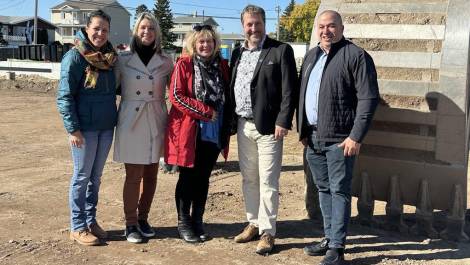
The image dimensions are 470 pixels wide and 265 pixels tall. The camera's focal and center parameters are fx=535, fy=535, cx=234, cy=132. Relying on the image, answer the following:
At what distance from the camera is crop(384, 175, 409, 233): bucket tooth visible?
5340mm

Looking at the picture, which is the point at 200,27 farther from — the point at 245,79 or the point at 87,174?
the point at 87,174

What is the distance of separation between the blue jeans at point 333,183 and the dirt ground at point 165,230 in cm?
37

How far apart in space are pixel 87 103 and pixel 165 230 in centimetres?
161

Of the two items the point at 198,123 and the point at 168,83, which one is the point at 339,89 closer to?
the point at 198,123

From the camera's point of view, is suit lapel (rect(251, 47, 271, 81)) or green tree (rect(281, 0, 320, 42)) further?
green tree (rect(281, 0, 320, 42))

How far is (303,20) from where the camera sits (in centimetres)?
7275

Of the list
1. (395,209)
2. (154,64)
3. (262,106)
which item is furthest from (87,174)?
(395,209)

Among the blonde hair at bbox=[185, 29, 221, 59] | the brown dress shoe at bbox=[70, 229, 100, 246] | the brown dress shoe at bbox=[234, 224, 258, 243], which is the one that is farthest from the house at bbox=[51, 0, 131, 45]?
the brown dress shoe at bbox=[234, 224, 258, 243]

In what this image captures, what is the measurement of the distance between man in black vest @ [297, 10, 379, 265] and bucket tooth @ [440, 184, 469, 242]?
1311mm

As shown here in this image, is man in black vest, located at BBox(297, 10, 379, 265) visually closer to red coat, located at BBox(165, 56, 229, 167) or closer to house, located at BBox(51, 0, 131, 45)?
red coat, located at BBox(165, 56, 229, 167)

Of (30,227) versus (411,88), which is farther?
(30,227)

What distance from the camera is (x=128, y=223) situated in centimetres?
512

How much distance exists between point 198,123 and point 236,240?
1210mm

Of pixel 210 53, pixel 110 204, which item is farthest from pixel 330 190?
pixel 110 204
